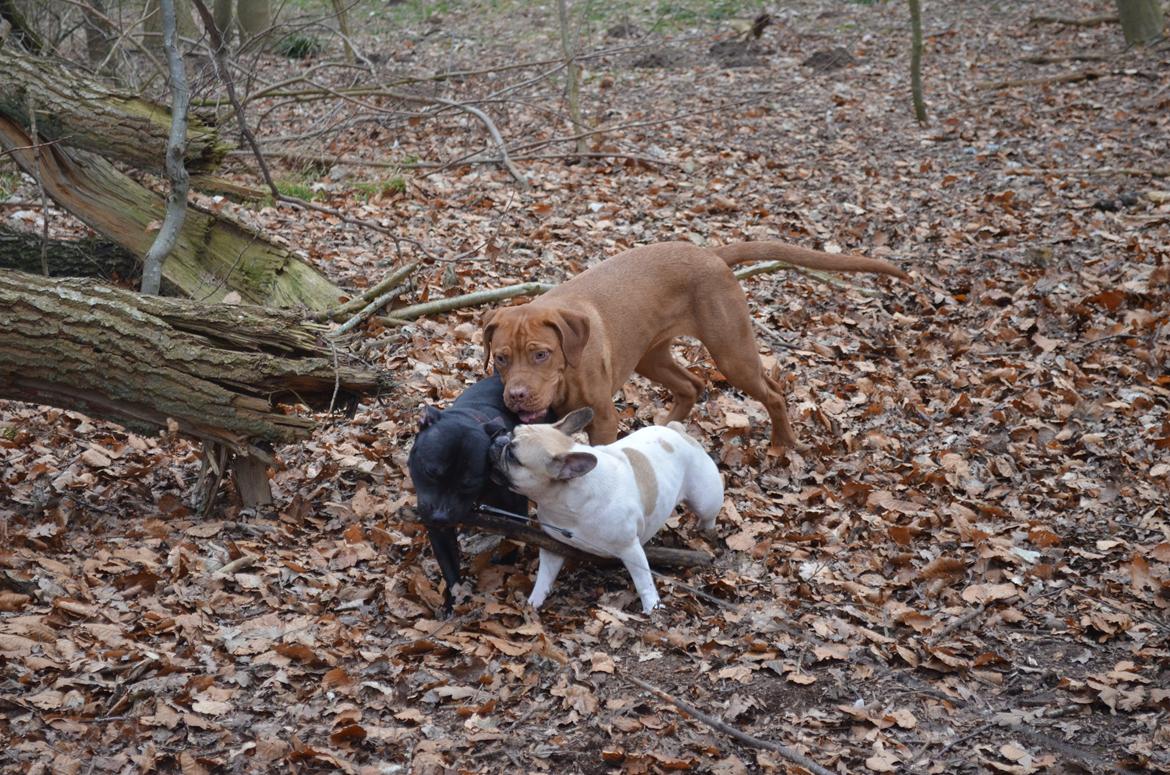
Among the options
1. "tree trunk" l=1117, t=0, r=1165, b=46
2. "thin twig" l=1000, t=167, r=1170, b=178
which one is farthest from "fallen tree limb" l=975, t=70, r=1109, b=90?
"thin twig" l=1000, t=167, r=1170, b=178

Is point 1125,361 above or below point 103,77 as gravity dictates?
below

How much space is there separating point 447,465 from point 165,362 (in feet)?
5.89

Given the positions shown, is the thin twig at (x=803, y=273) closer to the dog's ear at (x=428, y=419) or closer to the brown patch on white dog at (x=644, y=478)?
the brown patch on white dog at (x=644, y=478)

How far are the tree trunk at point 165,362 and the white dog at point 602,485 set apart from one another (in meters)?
1.36

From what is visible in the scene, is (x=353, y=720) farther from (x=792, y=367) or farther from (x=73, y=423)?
(x=792, y=367)

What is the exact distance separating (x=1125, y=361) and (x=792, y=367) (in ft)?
8.21

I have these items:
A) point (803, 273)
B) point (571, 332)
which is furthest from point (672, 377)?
point (803, 273)

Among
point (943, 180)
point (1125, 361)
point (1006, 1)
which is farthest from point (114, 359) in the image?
point (1006, 1)

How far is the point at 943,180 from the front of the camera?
12.1 m

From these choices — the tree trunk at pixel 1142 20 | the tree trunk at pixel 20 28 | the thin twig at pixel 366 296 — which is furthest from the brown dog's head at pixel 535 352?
the tree trunk at pixel 1142 20

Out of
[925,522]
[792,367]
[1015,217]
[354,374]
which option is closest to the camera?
[354,374]

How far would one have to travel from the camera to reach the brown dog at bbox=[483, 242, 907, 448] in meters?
5.70

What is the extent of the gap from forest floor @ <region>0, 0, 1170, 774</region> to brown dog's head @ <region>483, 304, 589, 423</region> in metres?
0.86

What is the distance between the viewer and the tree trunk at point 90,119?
297 inches
